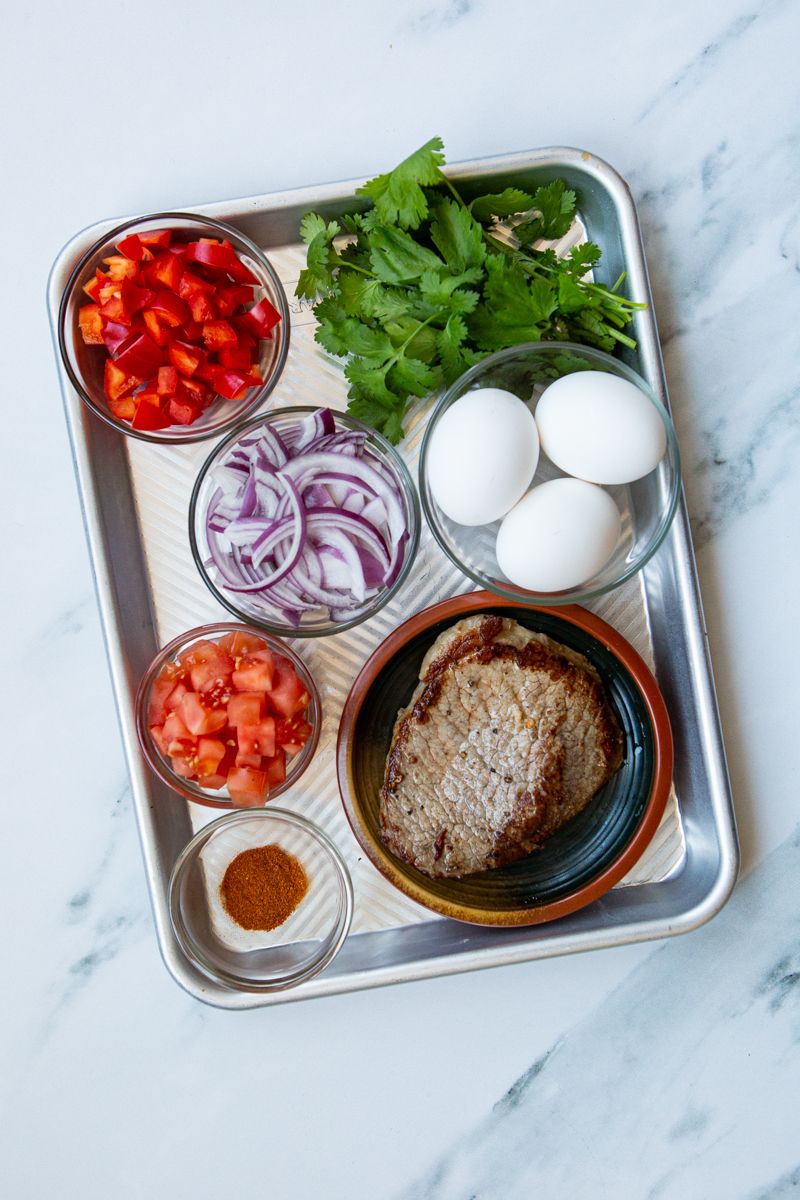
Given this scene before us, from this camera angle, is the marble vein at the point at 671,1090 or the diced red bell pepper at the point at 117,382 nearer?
the diced red bell pepper at the point at 117,382

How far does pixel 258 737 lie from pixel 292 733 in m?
0.07

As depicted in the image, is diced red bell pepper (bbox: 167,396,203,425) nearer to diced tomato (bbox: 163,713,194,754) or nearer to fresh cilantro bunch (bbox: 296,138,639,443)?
fresh cilantro bunch (bbox: 296,138,639,443)

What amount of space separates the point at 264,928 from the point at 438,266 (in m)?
1.14

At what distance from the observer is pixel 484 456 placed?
4.54 ft

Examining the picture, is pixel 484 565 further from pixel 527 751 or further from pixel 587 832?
pixel 587 832

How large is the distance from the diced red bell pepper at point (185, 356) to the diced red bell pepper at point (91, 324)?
5.2 inches

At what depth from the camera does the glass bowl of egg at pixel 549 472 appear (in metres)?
1.40

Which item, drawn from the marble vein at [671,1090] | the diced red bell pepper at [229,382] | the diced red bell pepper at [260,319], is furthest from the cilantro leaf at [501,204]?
the marble vein at [671,1090]

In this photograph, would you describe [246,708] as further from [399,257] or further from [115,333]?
[399,257]

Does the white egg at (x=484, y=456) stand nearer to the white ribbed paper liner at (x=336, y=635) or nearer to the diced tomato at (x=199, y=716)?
the white ribbed paper liner at (x=336, y=635)

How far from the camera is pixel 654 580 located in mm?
1701

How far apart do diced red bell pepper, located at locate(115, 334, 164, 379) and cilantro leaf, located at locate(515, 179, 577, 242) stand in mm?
643

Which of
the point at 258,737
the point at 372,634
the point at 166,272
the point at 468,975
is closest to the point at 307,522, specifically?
the point at 372,634

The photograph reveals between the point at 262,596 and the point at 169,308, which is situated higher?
the point at 169,308
